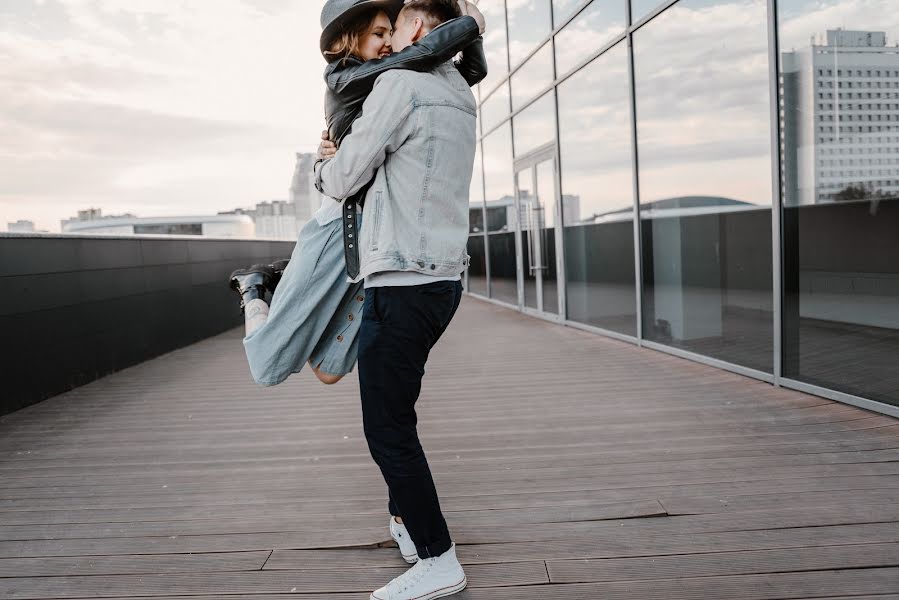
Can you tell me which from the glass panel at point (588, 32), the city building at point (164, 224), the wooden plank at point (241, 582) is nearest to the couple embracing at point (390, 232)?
the wooden plank at point (241, 582)

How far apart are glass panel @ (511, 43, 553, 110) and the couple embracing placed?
6.44m

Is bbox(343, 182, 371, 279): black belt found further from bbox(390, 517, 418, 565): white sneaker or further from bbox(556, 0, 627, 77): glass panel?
bbox(556, 0, 627, 77): glass panel

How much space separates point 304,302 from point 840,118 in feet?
10.2

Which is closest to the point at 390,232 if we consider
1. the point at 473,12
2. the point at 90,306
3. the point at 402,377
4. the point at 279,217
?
the point at 402,377

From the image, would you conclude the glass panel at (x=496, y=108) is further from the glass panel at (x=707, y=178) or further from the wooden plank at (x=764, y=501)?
the wooden plank at (x=764, y=501)

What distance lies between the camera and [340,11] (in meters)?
1.38

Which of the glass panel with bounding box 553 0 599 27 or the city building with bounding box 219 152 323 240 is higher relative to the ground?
the glass panel with bounding box 553 0 599 27

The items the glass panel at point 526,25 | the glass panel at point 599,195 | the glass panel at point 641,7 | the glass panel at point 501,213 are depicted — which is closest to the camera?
the glass panel at point 641,7

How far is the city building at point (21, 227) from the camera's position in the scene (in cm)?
414

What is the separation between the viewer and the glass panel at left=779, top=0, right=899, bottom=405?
10.4 feet

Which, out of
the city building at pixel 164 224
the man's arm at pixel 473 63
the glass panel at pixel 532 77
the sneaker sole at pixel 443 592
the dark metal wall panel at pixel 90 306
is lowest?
the sneaker sole at pixel 443 592

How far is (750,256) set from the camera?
414 centimetres

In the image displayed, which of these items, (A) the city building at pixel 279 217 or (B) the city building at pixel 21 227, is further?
(A) the city building at pixel 279 217

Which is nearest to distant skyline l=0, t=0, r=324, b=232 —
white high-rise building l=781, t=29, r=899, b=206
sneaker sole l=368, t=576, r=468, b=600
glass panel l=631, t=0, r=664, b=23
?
glass panel l=631, t=0, r=664, b=23
